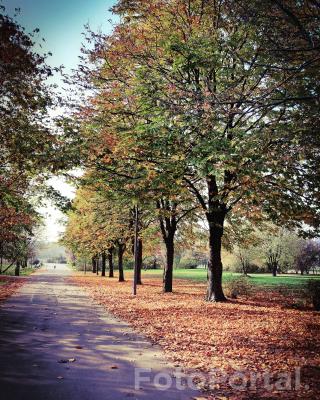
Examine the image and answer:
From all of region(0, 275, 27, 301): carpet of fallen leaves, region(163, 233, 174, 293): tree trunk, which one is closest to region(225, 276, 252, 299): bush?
region(163, 233, 174, 293): tree trunk

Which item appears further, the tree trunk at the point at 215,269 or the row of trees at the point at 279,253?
the row of trees at the point at 279,253

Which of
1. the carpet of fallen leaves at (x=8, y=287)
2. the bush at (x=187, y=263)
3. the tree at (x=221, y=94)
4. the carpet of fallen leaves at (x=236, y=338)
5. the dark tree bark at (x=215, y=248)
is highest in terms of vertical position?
the tree at (x=221, y=94)

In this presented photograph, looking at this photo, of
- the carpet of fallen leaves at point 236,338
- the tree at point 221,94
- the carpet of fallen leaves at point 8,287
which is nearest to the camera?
the carpet of fallen leaves at point 236,338

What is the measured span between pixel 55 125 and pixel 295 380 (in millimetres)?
12249

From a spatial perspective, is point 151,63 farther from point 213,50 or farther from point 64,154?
point 64,154

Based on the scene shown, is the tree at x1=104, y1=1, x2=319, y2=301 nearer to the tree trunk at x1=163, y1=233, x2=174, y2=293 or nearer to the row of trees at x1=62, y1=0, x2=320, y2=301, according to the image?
the row of trees at x1=62, y1=0, x2=320, y2=301

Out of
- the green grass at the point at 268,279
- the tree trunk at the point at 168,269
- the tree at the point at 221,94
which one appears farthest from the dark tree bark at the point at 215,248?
the tree trunk at the point at 168,269

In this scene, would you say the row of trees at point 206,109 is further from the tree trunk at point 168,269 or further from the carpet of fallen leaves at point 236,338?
the tree trunk at point 168,269

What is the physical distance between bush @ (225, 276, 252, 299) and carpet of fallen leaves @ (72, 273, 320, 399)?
11.6 feet

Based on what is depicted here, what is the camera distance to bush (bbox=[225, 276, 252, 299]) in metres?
19.4

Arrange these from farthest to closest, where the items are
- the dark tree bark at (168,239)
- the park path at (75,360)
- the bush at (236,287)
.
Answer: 1. the dark tree bark at (168,239)
2. the bush at (236,287)
3. the park path at (75,360)

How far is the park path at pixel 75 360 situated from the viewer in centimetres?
546

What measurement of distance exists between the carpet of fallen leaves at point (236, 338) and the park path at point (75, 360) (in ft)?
1.94

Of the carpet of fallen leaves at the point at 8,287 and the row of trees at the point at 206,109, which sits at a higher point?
the row of trees at the point at 206,109
